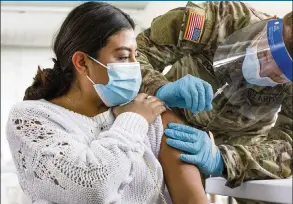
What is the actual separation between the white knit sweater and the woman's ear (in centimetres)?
15

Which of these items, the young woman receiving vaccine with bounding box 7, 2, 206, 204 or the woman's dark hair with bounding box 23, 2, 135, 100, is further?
the woman's dark hair with bounding box 23, 2, 135, 100

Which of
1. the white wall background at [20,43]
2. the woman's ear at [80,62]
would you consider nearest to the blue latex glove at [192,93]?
the woman's ear at [80,62]

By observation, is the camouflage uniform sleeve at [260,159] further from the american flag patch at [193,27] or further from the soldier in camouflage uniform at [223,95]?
the american flag patch at [193,27]

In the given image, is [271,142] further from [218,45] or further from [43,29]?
[43,29]

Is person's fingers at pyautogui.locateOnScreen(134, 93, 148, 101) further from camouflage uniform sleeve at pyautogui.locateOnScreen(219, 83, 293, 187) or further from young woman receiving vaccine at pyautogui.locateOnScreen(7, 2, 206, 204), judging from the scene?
camouflage uniform sleeve at pyautogui.locateOnScreen(219, 83, 293, 187)

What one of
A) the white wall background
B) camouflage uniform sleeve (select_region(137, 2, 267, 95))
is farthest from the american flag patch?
the white wall background

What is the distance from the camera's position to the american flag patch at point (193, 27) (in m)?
1.83

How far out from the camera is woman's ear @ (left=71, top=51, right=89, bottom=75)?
1.61m

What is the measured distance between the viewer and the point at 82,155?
141 centimetres

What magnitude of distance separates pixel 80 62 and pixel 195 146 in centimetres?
48

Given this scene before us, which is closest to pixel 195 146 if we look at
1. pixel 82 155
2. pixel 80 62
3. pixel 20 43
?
pixel 82 155

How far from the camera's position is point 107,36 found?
1.60m

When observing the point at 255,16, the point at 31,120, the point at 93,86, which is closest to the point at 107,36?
the point at 93,86

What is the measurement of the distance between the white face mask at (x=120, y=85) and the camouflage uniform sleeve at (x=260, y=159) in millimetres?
378
